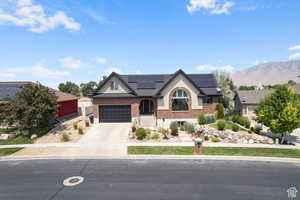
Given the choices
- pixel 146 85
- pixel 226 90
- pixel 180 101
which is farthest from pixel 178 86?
pixel 226 90

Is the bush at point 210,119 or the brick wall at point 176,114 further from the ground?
the brick wall at point 176,114

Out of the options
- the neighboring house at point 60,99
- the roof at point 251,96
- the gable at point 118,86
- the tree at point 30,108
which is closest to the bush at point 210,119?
the gable at point 118,86

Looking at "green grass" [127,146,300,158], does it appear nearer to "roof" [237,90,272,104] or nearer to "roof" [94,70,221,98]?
"roof" [94,70,221,98]

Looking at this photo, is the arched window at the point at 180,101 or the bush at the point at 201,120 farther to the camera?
the arched window at the point at 180,101

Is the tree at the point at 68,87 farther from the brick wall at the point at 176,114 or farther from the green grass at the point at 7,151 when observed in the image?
the green grass at the point at 7,151

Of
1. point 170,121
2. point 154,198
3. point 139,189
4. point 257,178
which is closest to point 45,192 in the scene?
point 139,189

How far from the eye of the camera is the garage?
74.4 feet

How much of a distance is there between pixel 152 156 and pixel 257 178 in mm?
6745

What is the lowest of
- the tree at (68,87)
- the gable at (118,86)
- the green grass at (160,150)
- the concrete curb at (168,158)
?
the concrete curb at (168,158)

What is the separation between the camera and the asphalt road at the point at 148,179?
7.36 metres

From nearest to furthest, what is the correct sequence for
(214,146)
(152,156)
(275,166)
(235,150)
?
(275,166), (152,156), (235,150), (214,146)

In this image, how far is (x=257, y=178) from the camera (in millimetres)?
8820

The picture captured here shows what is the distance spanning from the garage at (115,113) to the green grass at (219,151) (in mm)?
9091

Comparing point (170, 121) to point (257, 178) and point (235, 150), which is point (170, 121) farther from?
point (257, 178)
